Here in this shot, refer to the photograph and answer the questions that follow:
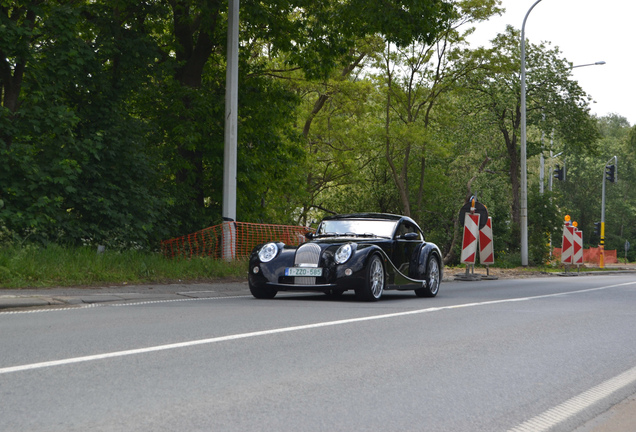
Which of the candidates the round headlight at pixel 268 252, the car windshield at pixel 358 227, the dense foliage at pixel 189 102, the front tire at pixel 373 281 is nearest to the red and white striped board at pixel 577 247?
the dense foliage at pixel 189 102

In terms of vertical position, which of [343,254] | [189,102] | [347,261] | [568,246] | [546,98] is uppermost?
[546,98]

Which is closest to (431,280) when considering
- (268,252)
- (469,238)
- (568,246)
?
(268,252)

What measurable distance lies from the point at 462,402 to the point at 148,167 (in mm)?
13700

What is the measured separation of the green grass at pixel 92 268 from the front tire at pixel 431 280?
4.12 m

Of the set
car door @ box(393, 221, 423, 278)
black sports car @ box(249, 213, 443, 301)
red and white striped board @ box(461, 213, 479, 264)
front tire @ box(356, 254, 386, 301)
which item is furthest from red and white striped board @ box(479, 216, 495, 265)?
front tire @ box(356, 254, 386, 301)

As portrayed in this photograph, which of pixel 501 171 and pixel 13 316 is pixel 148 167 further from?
pixel 501 171

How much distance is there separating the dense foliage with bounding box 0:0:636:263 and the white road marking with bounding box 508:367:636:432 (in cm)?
1103

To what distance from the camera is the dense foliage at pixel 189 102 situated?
1573cm

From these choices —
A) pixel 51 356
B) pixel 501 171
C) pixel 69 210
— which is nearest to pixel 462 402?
pixel 51 356

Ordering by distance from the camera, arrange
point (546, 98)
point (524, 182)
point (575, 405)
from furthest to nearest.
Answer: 1. point (546, 98)
2. point (524, 182)
3. point (575, 405)

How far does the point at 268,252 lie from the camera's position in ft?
39.3

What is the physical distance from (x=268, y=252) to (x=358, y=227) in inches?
77.2

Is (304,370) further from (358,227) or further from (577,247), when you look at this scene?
(577,247)

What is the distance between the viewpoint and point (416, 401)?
4816 mm
